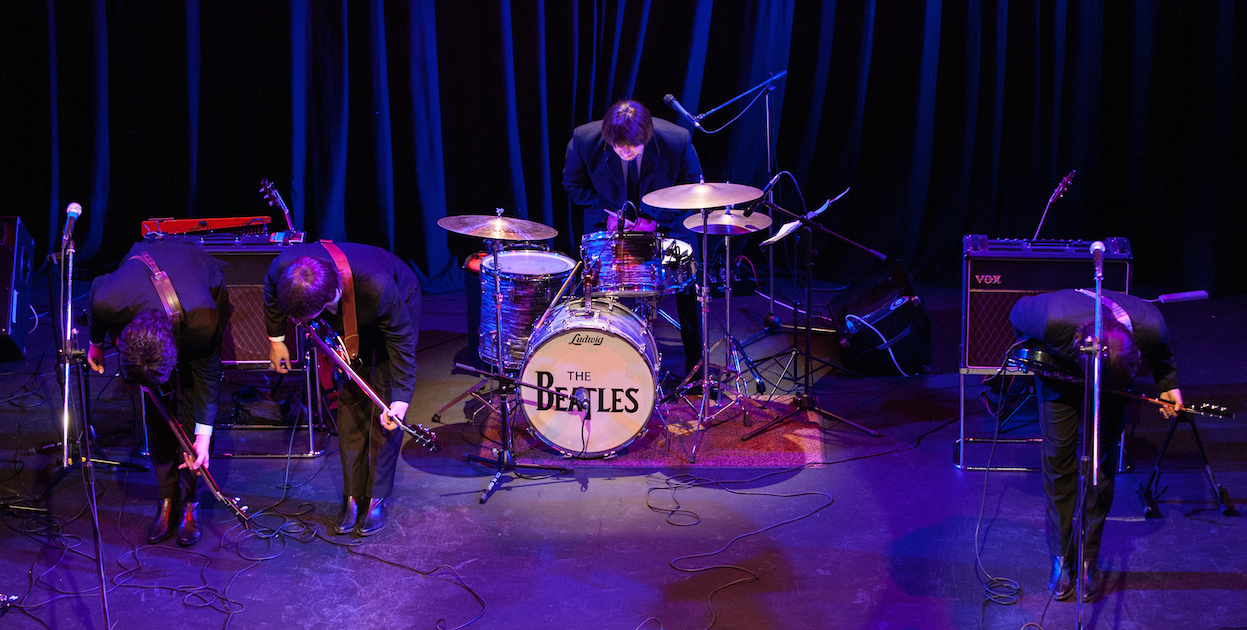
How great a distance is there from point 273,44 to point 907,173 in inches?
227

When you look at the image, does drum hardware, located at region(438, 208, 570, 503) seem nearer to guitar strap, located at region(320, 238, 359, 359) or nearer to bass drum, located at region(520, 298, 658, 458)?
bass drum, located at region(520, 298, 658, 458)

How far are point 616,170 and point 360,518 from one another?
8.96 ft

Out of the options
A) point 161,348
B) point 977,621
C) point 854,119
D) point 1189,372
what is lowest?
point 977,621

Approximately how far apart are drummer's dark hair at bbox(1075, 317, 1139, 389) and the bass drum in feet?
7.02

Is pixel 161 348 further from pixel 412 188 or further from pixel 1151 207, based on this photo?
pixel 1151 207

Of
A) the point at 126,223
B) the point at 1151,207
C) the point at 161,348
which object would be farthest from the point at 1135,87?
the point at 126,223

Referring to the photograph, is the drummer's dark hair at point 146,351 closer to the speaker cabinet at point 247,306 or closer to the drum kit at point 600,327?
the drum kit at point 600,327

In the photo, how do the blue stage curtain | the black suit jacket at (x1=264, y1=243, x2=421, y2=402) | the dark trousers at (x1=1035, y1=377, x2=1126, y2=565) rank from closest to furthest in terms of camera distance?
1. the dark trousers at (x1=1035, y1=377, x2=1126, y2=565)
2. the black suit jacket at (x1=264, y1=243, x2=421, y2=402)
3. the blue stage curtain

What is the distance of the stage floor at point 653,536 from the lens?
148 inches

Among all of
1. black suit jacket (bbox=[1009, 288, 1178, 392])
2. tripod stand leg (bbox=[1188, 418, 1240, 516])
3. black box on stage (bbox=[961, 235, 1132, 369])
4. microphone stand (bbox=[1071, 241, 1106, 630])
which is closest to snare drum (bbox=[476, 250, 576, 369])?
black box on stage (bbox=[961, 235, 1132, 369])

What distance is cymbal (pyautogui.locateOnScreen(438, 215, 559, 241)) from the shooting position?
4984mm

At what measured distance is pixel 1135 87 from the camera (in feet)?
27.0

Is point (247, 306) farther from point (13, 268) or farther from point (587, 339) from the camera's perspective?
point (587, 339)

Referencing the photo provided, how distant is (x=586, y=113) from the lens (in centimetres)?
874
